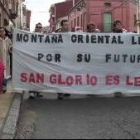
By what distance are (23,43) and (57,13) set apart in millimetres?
105239

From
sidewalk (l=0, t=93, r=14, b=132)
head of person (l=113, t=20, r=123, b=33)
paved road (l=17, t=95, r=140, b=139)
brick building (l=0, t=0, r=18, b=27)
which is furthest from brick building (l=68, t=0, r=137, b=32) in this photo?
paved road (l=17, t=95, r=140, b=139)

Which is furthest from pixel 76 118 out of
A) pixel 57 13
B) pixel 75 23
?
pixel 57 13

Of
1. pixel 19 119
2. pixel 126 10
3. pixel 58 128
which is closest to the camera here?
pixel 58 128

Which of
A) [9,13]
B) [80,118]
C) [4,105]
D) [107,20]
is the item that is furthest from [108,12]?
[80,118]

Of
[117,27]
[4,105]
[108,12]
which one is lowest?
[4,105]

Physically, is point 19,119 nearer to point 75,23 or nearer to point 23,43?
point 23,43

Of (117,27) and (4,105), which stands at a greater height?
(117,27)

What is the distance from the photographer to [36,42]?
12656 millimetres

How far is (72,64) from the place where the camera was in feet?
41.4

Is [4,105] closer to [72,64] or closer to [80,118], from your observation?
[80,118]

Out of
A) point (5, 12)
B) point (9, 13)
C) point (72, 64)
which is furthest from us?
point (9, 13)

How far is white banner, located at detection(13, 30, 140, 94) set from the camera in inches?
494

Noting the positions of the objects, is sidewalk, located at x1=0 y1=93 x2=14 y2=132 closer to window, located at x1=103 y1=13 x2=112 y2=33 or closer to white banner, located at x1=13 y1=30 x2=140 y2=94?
white banner, located at x1=13 y1=30 x2=140 y2=94

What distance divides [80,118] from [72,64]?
A: 2597 millimetres
